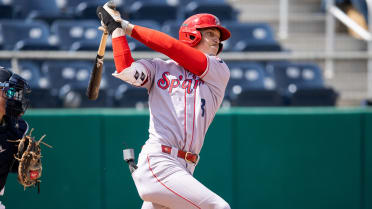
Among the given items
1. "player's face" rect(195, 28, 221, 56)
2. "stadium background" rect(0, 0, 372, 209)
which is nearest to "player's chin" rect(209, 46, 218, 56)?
"player's face" rect(195, 28, 221, 56)

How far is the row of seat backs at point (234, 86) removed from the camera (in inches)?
221

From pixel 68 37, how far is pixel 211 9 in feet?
6.70

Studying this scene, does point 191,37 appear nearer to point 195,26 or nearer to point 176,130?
point 195,26

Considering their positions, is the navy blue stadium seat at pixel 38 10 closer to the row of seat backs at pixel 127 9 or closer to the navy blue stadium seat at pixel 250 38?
the row of seat backs at pixel 127 9

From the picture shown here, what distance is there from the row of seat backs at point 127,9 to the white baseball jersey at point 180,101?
171 inches

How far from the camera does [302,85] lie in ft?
21.1

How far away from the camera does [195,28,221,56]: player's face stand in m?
3.35

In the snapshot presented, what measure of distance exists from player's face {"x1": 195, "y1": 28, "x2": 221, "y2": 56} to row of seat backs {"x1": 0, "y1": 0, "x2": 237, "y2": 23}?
162 inches

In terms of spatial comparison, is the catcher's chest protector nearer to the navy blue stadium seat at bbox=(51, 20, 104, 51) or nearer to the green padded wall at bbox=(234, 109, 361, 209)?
the green padded wall at bbox=(234, 109, 361, 209)

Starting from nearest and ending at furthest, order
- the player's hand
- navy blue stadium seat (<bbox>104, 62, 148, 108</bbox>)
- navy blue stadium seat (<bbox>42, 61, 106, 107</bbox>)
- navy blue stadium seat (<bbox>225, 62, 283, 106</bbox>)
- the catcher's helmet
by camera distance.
A: the player's hand < the catcher's helmet < navy blue stadium seat (<bbox>42, 61, 106, 107</bbox>) < navy blue stadium seat (<bbox>104, 62, 148, 108</bbox>) < navy blue stadium seat (<bbox>225, 62, 283, 106</bbox>)

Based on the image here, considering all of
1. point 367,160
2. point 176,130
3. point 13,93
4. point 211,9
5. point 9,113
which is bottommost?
point 367,160

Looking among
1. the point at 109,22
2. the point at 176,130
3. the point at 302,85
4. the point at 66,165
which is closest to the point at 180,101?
the point at 176,130

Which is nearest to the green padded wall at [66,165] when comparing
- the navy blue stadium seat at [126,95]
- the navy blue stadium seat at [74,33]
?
the navy blue stadium seat at [126,95]

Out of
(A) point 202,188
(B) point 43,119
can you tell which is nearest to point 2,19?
(B) point 43,119
